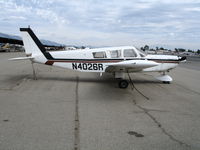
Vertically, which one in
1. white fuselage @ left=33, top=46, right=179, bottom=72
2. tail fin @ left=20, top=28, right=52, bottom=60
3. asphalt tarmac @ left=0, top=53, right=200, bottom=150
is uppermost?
tail fin @ left=20, top=28, right=52, bottom=60

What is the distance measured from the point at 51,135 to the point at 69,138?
0.38 metres

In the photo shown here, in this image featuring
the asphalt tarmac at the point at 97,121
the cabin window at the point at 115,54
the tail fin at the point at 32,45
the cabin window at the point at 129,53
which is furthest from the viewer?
the tail fin at the point at 32,45

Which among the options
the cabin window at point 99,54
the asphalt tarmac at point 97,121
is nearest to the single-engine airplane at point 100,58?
the cabin window at point 99,54

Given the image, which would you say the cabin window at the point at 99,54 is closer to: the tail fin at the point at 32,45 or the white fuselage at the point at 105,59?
the white fuselage at the point at 105,59

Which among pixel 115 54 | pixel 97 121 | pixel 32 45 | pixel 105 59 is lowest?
pixel 97 121

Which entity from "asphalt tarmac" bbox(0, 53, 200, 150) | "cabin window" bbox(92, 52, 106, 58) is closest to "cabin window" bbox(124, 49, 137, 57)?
"cabin window" bbox(92, 52, 106, 58)

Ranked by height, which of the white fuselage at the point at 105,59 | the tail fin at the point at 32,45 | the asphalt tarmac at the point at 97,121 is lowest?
the asphalt tarmac at the point at 97,121

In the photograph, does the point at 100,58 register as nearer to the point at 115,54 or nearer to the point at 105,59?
the point at 105,59

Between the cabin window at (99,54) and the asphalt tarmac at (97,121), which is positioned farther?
the cabin window at (99,54)

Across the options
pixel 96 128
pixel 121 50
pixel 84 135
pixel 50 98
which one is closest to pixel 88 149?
pixel 84 135

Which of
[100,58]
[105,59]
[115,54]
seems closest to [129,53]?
[115,54]

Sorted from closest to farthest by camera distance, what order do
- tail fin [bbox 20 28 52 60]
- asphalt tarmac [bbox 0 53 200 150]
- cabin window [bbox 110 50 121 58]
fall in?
asphalt tarmac [bbox 0 53 200 150]
cabin window [bbox 110 50 121 58]
tail fin [bbox 20 28 52 60]

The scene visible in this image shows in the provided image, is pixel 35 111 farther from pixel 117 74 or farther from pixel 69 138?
pixel 117 74

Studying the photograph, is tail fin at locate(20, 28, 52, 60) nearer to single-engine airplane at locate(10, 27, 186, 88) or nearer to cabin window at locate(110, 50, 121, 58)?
single-engine airplane at locate(10, 27, 186, 88)
